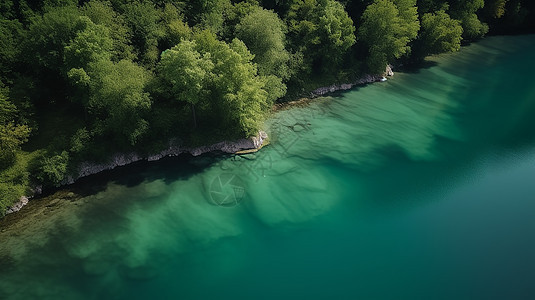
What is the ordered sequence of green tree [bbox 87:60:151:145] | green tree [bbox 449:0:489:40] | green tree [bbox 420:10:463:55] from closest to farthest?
green tree [bbox 87:60:151:145]
green tree [bbox 420:10:463:55]
green tree [bbox 449:0:489:40]

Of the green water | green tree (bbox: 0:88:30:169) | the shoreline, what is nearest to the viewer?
the green water

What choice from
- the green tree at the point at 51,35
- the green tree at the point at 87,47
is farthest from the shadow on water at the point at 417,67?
the green tree at the point at 51,35

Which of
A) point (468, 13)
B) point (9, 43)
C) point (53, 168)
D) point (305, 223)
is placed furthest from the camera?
point (468, 13)

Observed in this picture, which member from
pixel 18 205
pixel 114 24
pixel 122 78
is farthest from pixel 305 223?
pixel 114 24

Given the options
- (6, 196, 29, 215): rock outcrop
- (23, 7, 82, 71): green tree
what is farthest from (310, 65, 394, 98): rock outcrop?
(6, 196, 29, 215): rock outcrop

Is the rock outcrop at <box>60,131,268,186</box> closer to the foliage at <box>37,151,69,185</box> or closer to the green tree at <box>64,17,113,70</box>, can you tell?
the foliage at <box>37,151,69,185</box>

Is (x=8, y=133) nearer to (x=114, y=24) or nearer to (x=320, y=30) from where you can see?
(x=114, y=24)
